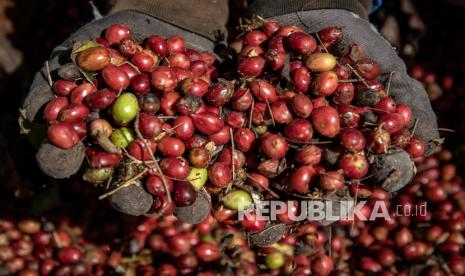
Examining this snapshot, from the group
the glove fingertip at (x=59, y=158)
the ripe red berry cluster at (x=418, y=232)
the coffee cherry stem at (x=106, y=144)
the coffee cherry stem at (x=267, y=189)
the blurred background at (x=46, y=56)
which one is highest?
the coffee cherry stem at (x=106, y=144)

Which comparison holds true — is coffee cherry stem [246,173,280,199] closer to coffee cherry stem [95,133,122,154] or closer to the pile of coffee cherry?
the pile of coffee cherry

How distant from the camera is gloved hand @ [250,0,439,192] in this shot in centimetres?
267

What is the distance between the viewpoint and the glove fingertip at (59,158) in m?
2.64

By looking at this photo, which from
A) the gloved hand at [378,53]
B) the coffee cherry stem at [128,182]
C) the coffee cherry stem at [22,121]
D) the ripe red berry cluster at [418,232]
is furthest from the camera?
the ripe red berry cluster at [418,232]

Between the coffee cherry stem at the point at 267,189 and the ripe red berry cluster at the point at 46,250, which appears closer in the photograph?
the coffee cherry stem at the point at 267,189

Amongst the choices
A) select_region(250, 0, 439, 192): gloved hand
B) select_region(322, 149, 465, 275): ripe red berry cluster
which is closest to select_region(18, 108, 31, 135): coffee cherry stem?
select_region(250, 0, 439, 192): gloved hand

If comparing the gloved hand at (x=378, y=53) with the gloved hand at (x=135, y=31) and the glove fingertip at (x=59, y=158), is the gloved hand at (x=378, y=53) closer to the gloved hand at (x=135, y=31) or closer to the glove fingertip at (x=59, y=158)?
the gloved hand at (x=135, y=31)

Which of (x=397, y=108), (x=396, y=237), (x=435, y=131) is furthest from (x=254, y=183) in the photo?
Answer: (x=396, y=237)

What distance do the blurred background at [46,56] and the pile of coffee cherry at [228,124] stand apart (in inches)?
41.6

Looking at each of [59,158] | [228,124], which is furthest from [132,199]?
[228,124]

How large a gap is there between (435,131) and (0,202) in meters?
3.69

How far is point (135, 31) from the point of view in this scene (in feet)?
11.2

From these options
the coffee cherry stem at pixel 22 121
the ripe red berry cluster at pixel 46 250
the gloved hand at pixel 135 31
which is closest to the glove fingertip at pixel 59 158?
the gloved hand at pixel 135 31

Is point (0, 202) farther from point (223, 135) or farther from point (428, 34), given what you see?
point (428, 34)
